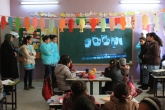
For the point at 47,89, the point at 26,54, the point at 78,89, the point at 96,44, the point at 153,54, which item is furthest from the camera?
the point at 96,44

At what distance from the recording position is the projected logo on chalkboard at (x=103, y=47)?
7.68m

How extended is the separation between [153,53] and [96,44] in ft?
6.81

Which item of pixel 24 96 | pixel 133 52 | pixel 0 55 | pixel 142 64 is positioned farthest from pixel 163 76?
pixel 0 55

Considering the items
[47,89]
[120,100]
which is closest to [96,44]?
[47,89]

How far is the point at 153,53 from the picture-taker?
607 cm

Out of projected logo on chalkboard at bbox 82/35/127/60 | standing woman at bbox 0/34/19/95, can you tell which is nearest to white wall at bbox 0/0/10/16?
standing woman at bbox 0/34/19/95

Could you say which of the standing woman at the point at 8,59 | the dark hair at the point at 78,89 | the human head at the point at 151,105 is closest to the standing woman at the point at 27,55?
the standing woman at the point at 8,59

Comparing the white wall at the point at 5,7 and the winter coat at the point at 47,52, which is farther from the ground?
A: the white wall at the point at 5,7

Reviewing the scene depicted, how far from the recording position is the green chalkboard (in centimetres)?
766

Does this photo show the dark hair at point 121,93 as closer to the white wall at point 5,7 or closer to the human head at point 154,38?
the human head at point 154,38

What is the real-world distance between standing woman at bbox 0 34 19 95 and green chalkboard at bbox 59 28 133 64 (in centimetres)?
172

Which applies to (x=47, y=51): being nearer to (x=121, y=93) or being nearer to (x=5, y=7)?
(x=5, y=7)

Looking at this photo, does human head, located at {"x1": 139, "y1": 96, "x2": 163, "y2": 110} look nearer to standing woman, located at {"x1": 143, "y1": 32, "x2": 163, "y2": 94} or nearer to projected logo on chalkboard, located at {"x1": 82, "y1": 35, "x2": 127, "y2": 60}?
standing woman, located at {"x1": 143, "y1": 32, "x2": 163, "y2": 94}

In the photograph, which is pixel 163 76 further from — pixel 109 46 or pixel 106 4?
pixel 106 4
